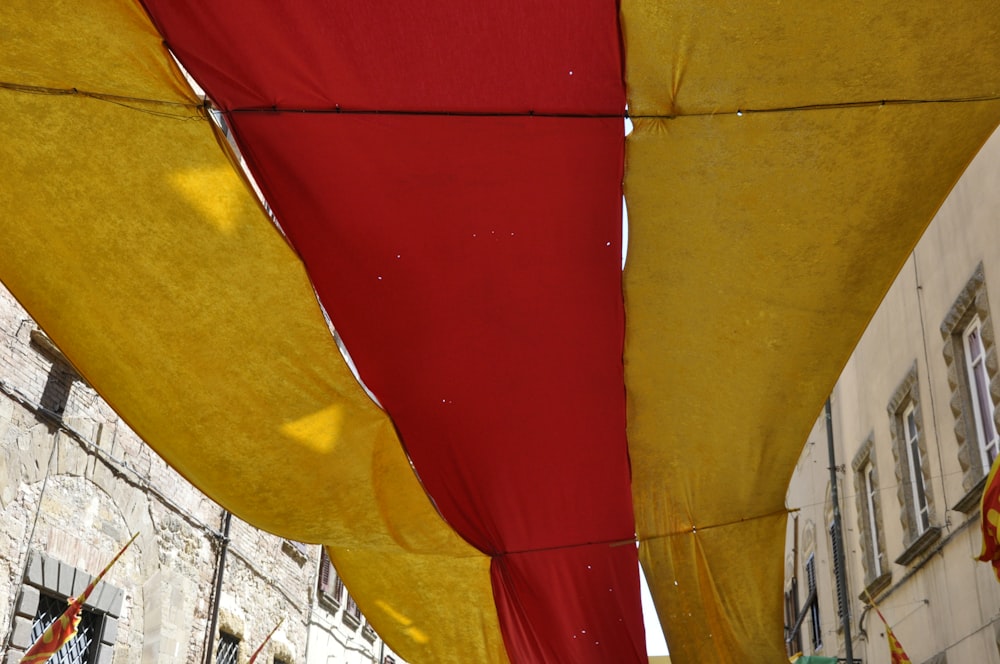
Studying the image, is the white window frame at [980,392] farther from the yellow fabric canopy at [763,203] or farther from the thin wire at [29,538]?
the thin wire at [29,538]

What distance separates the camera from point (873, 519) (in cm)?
1444

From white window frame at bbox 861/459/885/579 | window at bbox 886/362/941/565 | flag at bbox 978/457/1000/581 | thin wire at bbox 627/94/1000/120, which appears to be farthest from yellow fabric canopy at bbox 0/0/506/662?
white window frame at bbox 861/459/885/579

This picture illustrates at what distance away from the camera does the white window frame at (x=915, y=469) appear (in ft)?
38.3

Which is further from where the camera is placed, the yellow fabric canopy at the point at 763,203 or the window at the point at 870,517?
the window at the point at 870,517

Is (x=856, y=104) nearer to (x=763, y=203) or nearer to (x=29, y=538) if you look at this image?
(x=763, y=203)

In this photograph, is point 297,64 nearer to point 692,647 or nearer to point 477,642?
point 692,647

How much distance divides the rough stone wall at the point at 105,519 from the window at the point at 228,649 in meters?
0.17

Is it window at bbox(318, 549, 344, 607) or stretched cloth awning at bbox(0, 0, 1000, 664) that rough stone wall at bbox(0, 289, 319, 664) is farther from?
stretched cloth awning at bbox(0, 0, 1000, 664)

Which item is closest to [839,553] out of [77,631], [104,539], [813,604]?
[813,604]

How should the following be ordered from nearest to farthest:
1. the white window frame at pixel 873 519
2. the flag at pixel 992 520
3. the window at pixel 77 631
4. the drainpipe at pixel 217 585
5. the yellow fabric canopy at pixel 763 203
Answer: the yellow fabric canopy at pixel 763 203 → the flag at pixel 992 520 → the window at pixel 77 631 → the drainpipe at pixel 217 585 → the white window frame at pixel 873 519

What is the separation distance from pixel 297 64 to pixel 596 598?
3.72 metres

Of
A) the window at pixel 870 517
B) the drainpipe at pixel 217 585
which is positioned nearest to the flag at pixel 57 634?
the drainpipe at pixel 217 585

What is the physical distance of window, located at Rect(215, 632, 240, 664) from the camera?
12.6 m

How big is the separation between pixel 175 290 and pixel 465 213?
1208 millimetres
